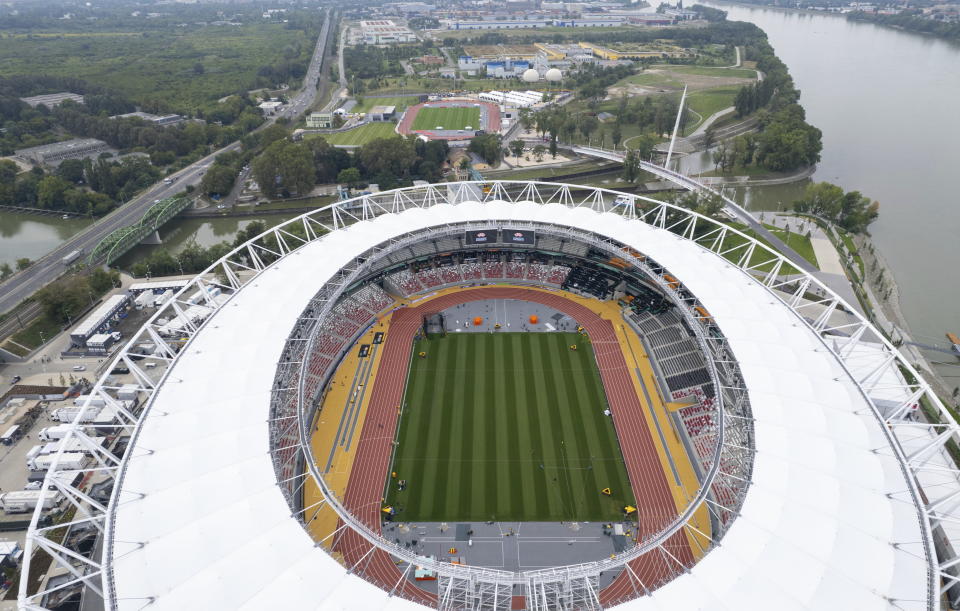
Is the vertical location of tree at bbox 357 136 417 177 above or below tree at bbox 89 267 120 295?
above

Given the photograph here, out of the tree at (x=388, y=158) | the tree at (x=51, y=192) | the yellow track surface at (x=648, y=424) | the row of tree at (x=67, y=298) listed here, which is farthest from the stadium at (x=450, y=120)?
the row of tree at (x=67, y=298)

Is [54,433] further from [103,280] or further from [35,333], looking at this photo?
[103,280]

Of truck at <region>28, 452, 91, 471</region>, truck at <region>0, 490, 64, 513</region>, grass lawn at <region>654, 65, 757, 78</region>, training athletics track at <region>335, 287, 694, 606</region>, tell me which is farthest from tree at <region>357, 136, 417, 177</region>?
grass lawn at <region>654, 65, 757, 78</region>

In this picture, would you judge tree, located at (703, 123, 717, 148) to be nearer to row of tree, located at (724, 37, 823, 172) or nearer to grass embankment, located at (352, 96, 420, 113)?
row of tree, located at (724, 37, 823, 172)

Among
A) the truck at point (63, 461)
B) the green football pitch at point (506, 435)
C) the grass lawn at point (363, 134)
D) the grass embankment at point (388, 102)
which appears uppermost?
the grass embankment at point (388, 102)

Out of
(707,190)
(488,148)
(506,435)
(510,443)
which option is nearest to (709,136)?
(707,190)

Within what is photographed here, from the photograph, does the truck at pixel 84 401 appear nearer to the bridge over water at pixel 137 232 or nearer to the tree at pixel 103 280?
the tree at pixel 103 280
